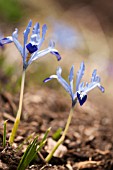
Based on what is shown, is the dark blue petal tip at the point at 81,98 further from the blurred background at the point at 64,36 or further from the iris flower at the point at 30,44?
the blurred background at the point at 64,36

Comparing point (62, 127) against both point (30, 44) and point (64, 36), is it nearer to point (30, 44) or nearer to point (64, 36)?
point (30, 44)

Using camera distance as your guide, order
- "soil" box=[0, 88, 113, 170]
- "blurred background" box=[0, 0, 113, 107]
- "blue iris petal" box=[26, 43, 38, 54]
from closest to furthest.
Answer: "blue iris petal" box=[26, 43, 38, 54], "soil" box=[0, 88, 113, 170], "blurred background" box=[0, 0, 113, 107]

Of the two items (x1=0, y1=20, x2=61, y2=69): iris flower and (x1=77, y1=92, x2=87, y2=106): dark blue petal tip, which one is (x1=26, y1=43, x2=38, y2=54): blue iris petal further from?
(x1=77, y1=92, x2=87, y2=106): dark blue petal tip

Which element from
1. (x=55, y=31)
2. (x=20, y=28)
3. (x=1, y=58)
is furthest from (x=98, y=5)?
(x=1, y=58)

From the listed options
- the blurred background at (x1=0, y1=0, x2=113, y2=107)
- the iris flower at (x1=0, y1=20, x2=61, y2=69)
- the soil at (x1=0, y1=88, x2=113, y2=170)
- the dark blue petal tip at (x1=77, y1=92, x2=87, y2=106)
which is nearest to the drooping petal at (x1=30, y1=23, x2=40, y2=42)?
the iris flower at (x1=0, y1=20, x2=61, y2=69)

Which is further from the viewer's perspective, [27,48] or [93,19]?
[93,19]

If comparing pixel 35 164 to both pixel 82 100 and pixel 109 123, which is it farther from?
pixel 109 123

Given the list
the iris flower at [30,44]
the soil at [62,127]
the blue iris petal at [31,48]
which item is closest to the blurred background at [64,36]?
the soil at [62,127]
